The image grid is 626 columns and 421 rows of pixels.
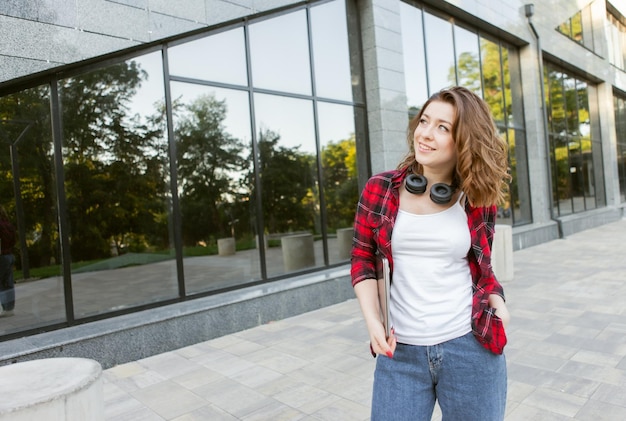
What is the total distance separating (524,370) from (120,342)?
4147mm

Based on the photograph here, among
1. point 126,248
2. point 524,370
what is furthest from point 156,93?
point 524,370

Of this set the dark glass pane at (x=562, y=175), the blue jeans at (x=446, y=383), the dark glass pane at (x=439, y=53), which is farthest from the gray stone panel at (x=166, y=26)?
the dark glass pane at (x=562, y=175)

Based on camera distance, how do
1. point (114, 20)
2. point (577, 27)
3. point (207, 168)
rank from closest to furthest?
point (114, 20) → point (207, 168) → point (577, 27)

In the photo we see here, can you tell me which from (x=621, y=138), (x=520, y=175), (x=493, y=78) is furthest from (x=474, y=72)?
(x=621, y=138)

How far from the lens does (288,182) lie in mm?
8242

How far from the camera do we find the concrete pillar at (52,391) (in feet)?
6.57

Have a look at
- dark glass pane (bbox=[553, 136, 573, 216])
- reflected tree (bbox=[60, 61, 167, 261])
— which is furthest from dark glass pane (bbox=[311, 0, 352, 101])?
dark glass pane (bbox=[553, 136, 573, 216])

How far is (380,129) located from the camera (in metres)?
8.97

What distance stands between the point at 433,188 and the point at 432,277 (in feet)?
1.07

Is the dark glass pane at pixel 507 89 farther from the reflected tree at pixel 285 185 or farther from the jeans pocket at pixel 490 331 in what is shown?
the jeans pocket at pixel 490 331

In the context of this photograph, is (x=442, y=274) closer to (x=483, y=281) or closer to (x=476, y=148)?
(x=483, y=281)

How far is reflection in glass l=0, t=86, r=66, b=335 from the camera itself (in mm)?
5293

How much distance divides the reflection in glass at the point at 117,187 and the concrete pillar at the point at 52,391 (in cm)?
346

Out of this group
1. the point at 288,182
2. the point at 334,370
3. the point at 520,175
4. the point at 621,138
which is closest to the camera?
the point at 334,370
